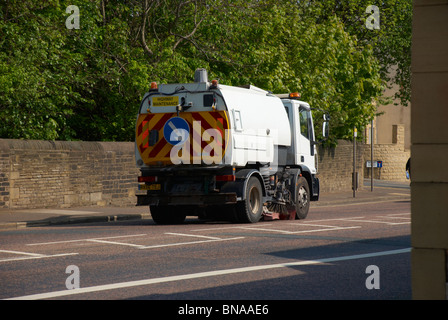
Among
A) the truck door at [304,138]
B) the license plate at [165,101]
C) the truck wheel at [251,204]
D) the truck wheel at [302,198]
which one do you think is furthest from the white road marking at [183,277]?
the truck door at [304,138]

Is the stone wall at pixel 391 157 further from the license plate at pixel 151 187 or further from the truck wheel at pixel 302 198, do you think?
the license plate at pixel 151 187

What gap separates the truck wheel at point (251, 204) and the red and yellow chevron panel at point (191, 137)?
52.9 inches

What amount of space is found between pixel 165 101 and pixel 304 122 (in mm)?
5062

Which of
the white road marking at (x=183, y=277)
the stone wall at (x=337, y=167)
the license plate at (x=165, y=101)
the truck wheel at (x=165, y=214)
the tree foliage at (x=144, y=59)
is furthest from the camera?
the stone wall at (x=337, y=167)

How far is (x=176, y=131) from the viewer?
17.1 metres

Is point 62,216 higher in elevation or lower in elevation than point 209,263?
higher

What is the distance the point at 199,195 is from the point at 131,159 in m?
8.38

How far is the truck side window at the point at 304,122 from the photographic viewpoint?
819 inches

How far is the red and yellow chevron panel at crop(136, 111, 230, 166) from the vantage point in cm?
1684

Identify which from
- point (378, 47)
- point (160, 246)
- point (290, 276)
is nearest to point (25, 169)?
point (160, 246)

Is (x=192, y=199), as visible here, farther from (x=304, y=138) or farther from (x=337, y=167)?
(x=337, y=167)

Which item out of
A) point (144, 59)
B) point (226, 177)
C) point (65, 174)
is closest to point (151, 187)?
point (226, 177)

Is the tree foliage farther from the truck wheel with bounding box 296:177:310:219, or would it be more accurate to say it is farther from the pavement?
the truck wheel with bounding box 296:177:310:219
